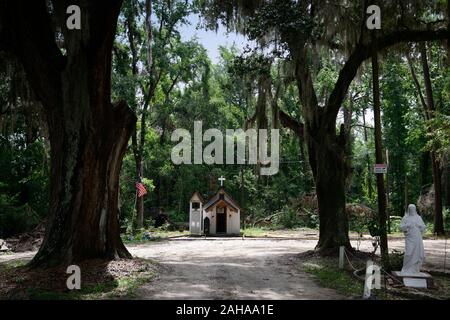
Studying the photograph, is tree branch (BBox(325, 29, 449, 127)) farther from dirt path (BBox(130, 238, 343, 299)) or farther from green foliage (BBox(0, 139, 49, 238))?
green foliage (BBox(0, 139, 49, 238))

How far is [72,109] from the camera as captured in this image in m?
11.2

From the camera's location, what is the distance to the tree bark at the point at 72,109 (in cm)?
1102

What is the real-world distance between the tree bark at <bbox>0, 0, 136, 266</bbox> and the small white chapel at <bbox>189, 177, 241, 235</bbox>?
2108 centimetres

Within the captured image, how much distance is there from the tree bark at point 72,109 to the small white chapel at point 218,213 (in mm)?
21080

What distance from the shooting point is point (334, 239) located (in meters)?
16.2

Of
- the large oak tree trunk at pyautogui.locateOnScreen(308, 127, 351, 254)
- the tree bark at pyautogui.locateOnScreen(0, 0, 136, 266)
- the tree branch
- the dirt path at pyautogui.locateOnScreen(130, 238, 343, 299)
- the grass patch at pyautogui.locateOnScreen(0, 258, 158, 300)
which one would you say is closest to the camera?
the grass patch at pyautogui.locateOnScreen(0, 258, 158, 300)

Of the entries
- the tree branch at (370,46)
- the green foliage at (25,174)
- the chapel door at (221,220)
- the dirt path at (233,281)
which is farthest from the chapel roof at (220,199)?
the tree branch at (370,46)

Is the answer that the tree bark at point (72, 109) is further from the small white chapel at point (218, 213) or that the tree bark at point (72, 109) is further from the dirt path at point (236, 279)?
the small white chapel at point (218, 213)

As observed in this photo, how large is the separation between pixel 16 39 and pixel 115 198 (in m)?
4.66

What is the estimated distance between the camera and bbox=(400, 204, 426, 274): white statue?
10.5m

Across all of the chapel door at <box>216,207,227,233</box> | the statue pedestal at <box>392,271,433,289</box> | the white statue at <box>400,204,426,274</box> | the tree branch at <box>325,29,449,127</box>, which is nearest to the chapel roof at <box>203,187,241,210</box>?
the chapel door at <box>216,207,227,233</box>

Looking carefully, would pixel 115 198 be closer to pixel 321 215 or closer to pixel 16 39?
pixel 16 39

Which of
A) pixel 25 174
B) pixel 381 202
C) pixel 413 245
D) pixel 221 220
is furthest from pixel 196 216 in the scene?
pixel 413 245

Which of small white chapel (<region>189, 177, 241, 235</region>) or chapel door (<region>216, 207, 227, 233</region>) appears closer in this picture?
small white chapel (<region>189, 177, 241, 235</region>)
